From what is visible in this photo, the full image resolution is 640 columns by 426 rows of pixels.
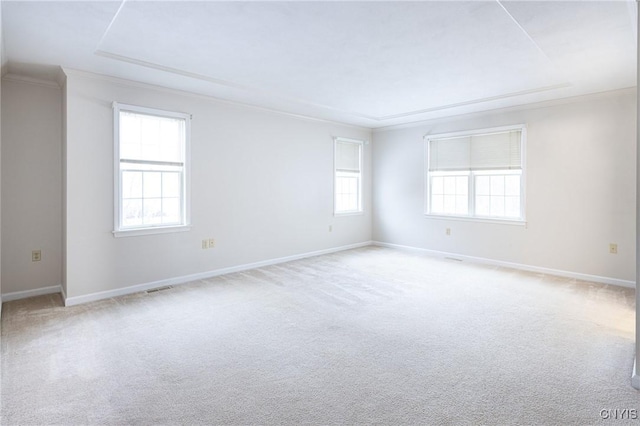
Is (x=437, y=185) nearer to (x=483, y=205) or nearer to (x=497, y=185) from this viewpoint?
(x=483, y=205)

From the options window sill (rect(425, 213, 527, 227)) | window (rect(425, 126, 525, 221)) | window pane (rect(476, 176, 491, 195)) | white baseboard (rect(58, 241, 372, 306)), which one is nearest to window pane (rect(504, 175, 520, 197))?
window (rect(425, 126, 525, 221))

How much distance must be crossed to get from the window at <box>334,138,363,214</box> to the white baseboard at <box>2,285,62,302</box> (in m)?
4.45

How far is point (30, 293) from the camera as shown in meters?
4.04

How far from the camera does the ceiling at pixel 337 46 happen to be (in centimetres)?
254

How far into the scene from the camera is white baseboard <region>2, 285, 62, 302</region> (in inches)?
153

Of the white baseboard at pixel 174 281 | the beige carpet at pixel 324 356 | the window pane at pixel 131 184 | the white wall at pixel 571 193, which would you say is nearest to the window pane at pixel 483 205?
the white wall at pixel 571 193

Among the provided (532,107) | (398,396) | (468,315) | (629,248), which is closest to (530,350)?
(468,315)

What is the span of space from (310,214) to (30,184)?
3.92 meters

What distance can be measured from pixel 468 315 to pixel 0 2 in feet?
15.0

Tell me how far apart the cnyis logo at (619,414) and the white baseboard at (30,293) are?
525cm

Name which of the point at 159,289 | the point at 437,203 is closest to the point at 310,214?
the point at 437,203

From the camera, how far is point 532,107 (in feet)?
17.1

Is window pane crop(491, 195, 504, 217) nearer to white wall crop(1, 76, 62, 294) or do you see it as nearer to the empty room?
the empty room

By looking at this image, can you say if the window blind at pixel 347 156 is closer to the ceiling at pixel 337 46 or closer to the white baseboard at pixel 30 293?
the ceiling at pixel 337 46
